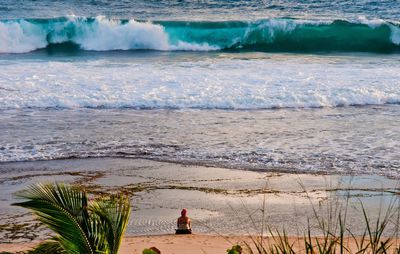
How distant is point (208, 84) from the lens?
664 inches

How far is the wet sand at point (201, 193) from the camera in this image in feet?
26.5

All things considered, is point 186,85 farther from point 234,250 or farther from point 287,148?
point 234,250

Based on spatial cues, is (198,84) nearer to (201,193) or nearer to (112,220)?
(201,193)

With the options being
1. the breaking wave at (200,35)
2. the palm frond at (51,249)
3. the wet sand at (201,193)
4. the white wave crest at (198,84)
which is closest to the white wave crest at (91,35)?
the breaking wave at (200,35)

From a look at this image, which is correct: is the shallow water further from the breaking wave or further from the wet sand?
the breaking wave

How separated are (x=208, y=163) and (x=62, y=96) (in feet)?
19.7

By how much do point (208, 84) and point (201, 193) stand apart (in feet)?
25.9

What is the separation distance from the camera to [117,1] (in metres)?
33.2

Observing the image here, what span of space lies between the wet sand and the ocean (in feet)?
1.52

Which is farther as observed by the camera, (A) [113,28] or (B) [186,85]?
(A) [113,28]

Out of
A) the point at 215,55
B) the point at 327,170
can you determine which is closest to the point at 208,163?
the point at 327,170

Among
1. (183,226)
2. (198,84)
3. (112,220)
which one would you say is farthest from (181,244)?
(198,84)

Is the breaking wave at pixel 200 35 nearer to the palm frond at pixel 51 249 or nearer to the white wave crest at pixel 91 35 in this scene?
the white wave crest at pixel 91 35

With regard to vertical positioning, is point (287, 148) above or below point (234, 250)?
below
